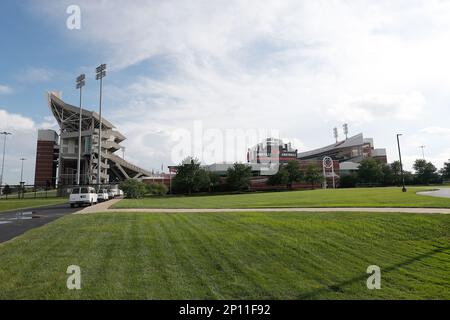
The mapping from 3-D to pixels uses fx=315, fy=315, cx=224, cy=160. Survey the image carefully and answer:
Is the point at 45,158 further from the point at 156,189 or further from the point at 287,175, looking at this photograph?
the point at 287,175

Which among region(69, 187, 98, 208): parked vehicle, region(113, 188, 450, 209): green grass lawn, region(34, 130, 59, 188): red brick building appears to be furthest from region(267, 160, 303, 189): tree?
region(34, 130, 59, 188): red brick building

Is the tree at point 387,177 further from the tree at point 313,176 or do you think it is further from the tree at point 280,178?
the tree at point 280,178

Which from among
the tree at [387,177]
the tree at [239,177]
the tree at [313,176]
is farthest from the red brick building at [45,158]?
the tree at [387,177]

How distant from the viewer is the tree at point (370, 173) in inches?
3401

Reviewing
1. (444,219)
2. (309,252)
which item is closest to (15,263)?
(309,252)

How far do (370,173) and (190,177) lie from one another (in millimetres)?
49890

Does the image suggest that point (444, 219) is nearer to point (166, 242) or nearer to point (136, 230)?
point (166, 242)

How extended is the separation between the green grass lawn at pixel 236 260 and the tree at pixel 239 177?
65.4 metres

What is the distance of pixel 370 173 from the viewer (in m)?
86.6

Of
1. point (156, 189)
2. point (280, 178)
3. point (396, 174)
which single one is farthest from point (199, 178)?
point (396, 174)

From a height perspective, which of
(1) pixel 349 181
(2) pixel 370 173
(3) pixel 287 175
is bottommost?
(1) pixel 349 181

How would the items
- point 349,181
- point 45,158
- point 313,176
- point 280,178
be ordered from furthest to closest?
point 45,158, point 349,181, point 280,178, point 313,176

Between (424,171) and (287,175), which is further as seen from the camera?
(424,171)

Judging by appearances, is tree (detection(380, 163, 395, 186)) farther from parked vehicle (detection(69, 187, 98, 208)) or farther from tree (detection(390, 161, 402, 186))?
parked vehicle (detection(69, 187, 98, 208))
